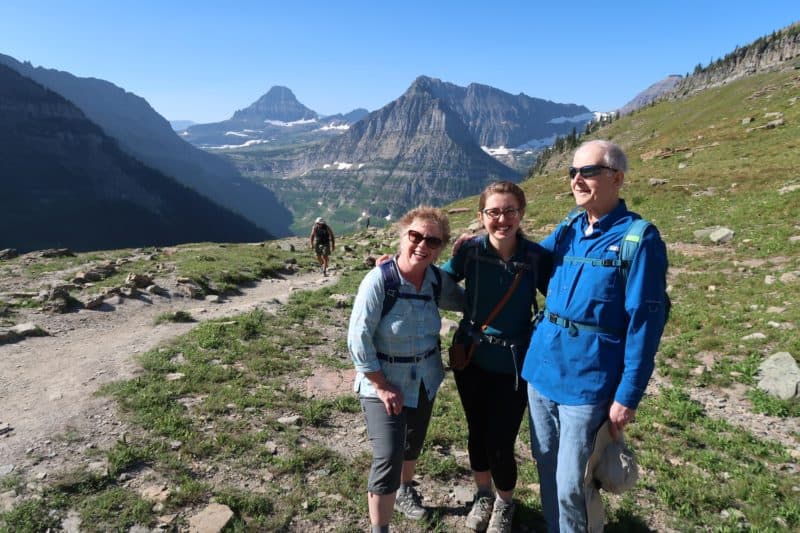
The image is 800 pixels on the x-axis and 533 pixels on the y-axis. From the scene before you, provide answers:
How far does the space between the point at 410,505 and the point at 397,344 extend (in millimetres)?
2714

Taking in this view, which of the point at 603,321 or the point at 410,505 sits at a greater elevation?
the point at 603,321

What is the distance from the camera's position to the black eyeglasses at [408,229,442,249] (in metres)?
4.72

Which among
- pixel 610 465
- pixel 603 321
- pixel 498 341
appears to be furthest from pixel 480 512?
pixel 603 321

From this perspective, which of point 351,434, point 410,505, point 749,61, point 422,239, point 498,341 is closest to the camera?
point 422,239

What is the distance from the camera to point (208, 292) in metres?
18.5

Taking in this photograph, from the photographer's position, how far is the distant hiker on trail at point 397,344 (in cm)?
457

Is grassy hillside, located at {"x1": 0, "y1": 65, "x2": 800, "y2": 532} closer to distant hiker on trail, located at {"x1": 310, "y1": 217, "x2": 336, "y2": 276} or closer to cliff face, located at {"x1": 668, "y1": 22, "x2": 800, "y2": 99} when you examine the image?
distant hiker on trail, located at {"x1": 310, "y1": 217, "x2": 336, "y2": 276}

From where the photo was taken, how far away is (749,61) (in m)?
149

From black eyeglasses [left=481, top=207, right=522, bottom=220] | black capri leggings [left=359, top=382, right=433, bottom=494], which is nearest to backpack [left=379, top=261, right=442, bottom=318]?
black capri leggings [left=359, top=382, right=433, bottom=494]

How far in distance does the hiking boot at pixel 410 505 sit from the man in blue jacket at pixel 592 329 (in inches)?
82.3

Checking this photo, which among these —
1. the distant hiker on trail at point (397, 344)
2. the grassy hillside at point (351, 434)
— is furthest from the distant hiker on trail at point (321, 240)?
the distant hiker on trail at point (397, 344)

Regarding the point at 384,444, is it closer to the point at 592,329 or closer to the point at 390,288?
the point at 390,288

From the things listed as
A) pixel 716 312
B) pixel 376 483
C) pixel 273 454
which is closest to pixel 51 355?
pixel 273 454

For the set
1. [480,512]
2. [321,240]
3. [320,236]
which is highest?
[320,236]
